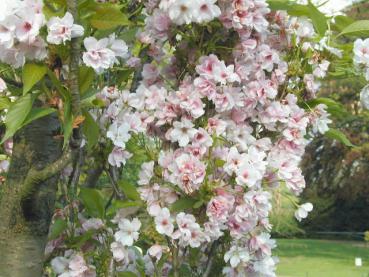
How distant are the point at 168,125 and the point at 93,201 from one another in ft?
1.19

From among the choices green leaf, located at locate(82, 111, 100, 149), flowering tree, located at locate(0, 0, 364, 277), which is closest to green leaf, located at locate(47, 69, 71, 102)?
flowering tree, located at locate(0, 0, 364, 277)

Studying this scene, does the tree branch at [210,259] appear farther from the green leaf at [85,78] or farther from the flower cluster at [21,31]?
the flower cluster at [21,31]

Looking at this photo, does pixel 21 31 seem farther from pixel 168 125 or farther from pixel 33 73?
pixel 168 125

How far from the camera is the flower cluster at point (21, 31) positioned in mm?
1560

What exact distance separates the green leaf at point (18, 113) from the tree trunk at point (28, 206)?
0.35 metres

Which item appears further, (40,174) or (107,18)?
(40,174)

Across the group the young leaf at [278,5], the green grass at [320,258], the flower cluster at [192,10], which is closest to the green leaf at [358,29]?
the young leaf at [278,5]

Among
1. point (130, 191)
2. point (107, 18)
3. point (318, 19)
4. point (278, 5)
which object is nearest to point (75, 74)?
point (107, 18)

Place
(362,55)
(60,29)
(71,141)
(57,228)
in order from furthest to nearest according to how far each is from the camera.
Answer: (57,228), (362,55), (71,141), (60,29)

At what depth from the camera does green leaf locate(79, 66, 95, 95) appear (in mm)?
1694

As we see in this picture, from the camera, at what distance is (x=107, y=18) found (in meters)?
1.67

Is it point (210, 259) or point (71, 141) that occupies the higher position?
point (71, 141)

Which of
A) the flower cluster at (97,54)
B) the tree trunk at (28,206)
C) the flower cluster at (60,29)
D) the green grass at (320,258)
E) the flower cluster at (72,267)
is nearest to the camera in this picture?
the flower cluster at (60,29)

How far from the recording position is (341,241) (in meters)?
31.2
